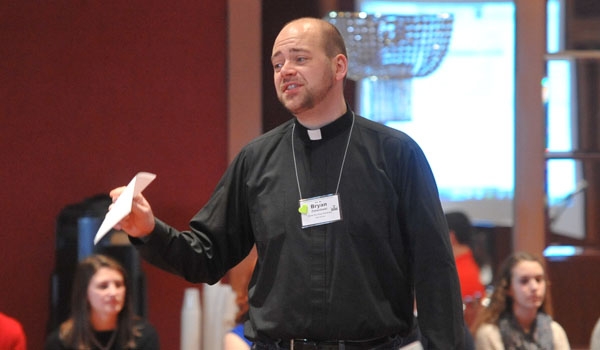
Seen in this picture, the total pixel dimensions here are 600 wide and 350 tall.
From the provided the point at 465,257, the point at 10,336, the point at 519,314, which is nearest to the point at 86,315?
the point at 10,336

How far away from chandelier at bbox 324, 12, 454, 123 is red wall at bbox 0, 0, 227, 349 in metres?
1.05

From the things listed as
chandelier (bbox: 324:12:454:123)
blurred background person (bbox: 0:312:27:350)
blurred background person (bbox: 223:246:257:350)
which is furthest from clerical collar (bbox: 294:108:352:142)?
blurred background person (bbox: 0:312:27:350)

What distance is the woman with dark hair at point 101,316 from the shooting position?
152 inches

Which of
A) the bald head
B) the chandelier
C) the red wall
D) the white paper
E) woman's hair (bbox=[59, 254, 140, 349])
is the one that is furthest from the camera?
the red wall

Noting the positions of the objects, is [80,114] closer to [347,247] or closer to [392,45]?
[392,45]

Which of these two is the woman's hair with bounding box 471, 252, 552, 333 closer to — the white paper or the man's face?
the man's face

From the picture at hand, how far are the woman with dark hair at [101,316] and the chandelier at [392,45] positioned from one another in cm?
125

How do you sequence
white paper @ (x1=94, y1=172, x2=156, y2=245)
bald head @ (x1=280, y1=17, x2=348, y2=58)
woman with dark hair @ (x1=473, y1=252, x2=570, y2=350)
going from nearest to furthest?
white paper @ (x1=94, y1=172, x2=156, y2=245) → bald head @ (x1=280, y1=17, x2=348, y2=58) → woman with dark hair @ (x1=473, y1=252, x2=570, y2=350)

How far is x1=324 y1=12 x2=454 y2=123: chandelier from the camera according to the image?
369cm

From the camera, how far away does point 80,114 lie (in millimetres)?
4566

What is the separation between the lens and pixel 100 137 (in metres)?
4.57

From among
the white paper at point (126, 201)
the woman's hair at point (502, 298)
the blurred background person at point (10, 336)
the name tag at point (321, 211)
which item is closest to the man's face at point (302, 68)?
the name tag at point (321, 211)

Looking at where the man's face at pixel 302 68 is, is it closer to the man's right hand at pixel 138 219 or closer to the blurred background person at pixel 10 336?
the man's right hand at pixel 138 219

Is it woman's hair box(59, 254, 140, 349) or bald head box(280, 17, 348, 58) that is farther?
woman's hair box(59, 254, 140, 349)
